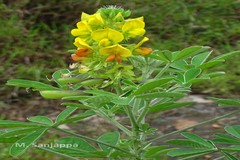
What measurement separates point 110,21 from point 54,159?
4.01 ft

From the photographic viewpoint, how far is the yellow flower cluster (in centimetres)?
161

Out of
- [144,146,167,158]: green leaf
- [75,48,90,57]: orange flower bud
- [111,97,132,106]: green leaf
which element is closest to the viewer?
[111,97,132,106]: green leaf

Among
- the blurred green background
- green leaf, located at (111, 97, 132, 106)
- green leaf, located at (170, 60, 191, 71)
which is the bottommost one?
the blurred green background

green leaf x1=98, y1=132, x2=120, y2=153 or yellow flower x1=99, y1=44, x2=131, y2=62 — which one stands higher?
yellow flower x1=99, y1=44, x2=131, y2=62

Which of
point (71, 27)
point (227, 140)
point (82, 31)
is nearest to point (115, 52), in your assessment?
point (82, 31)

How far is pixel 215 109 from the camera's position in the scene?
3.09 m

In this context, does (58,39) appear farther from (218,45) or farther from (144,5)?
(218,45)

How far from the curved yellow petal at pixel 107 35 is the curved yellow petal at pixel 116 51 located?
0.10 feet

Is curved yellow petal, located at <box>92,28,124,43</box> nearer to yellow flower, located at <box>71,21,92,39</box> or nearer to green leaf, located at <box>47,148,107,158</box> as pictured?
yellow flower, located at <box>71,21,92,39</box>

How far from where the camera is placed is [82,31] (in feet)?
5.44

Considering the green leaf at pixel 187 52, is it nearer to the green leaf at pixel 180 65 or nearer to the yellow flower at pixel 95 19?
the green leaf at pixel 180 65

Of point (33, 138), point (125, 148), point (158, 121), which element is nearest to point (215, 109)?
point (158, 121)

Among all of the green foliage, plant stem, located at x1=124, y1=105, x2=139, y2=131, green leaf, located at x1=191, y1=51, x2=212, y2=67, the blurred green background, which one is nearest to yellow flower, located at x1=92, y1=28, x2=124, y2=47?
the green foliage

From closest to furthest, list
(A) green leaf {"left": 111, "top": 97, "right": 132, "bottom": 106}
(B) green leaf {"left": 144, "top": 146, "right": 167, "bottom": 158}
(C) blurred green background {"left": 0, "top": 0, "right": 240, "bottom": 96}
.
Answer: (A) green leaf {"left": 111, "top": 97, "right": 132, "bottom": 106} → (B) green leaf {"left": 144, "top": 146, "right": 167, "bottom": 158} → (C) blurred green background {"left": 0, "top": 0, "right": 240, "bottom": 96}
